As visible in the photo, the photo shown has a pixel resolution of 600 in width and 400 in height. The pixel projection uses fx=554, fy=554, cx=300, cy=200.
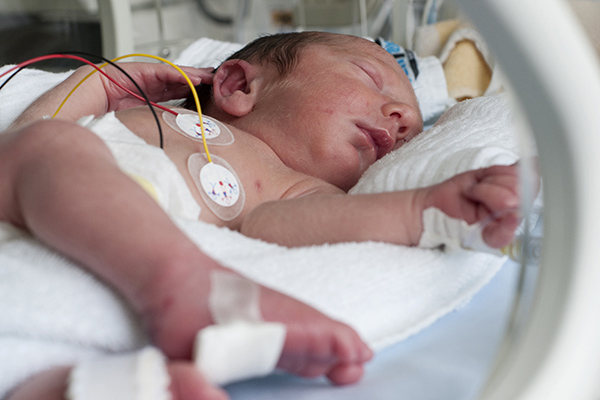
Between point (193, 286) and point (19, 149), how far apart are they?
0.95 ft

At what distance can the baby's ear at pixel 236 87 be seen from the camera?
3.58 feet

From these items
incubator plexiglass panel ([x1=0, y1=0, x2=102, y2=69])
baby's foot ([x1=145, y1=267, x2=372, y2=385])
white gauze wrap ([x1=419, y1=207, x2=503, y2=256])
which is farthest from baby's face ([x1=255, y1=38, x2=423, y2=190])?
incubator plexiglass panel ([x1=0, y1=0, x2=102, y2=69])

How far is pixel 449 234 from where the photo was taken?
633 millimetres

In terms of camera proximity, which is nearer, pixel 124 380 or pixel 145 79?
pixel 124 380

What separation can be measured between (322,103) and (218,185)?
0.32 metres

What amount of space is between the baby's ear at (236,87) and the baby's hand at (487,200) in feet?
1.79

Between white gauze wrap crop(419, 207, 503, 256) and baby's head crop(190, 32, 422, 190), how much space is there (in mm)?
368

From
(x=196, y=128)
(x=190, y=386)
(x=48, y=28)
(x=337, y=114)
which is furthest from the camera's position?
(x=48, y=28)

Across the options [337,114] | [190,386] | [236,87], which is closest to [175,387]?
[190,386]

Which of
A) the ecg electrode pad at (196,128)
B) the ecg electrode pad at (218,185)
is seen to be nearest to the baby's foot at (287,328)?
the ecg electrode pad at (218,185)

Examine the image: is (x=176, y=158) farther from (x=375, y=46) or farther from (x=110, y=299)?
(x=375, y=46)

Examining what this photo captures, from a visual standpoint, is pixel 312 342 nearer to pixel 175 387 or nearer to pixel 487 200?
pixel 175 387

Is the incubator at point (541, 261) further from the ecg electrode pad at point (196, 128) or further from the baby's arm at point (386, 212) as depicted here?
the ecg electrode pad at point (196, 128)

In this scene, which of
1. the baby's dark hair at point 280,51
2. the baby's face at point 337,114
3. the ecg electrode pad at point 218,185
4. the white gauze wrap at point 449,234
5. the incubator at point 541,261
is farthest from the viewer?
the baby's dark hair at point 280,51
